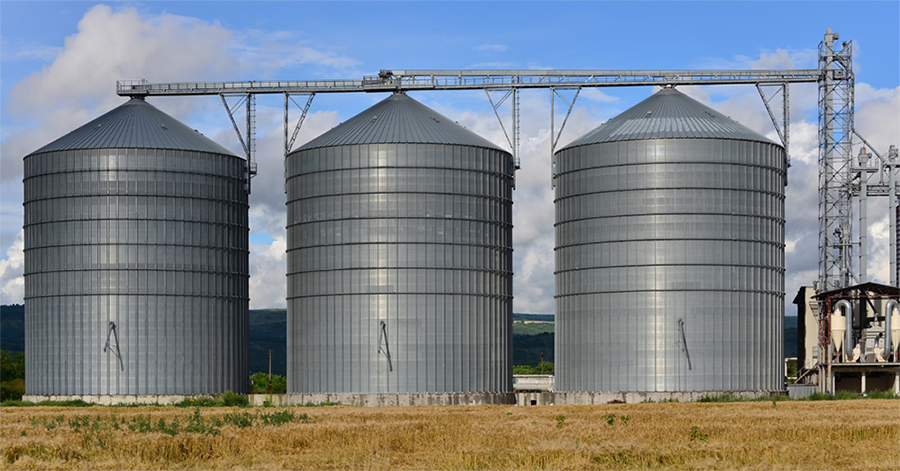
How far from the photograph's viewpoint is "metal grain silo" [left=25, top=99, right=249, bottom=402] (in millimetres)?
93125

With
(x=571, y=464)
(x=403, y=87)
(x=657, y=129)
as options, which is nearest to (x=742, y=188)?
(x=657, y=129)

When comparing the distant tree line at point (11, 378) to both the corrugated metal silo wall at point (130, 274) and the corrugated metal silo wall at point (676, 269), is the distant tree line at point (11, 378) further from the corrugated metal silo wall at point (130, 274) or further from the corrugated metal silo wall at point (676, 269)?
the corrugated metal silo wall at point (676, 269)

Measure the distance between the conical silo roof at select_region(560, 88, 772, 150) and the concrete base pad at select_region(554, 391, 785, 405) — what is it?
64.4 ft

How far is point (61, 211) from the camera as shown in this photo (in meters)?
95.7

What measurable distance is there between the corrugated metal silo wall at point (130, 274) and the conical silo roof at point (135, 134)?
0.83 meters

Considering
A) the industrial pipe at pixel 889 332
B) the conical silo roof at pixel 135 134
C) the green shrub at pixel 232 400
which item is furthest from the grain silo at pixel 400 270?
the industrial pipe at pixel 889 332

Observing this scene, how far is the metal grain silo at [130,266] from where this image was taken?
93125mm

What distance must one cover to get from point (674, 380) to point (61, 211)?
5081cm

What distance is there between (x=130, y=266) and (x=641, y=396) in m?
41.5

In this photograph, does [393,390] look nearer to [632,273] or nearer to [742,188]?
[632,273]

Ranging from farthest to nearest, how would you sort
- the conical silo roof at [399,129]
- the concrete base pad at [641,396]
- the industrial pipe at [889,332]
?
the conical silo roof at [399,129] < the industrial pipe at [889,332] < the concrete base pad at [641,396]

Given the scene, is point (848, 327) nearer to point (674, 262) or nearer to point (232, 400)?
point (674, 262)

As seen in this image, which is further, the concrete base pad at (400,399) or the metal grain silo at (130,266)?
the metal grain silo at (130,266)

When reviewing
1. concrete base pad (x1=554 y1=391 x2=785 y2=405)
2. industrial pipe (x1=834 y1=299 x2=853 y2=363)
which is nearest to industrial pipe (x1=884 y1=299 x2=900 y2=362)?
industrial pipe (x1=834 y1=299 x2=853 y2=363)
